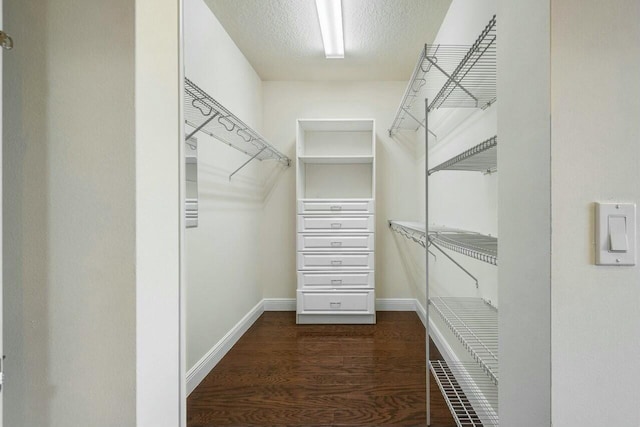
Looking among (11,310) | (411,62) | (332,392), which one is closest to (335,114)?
(411,62)

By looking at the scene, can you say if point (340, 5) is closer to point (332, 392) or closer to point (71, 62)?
point (71, 62)

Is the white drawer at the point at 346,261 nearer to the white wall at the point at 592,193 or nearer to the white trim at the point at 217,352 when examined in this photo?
the white trim at the point at 217,352

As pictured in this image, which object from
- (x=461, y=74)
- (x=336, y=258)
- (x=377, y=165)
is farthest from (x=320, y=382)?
(x=377, y=165)

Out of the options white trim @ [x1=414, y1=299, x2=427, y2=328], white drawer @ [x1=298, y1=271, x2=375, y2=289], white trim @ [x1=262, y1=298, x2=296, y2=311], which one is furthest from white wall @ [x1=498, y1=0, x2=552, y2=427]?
white trim @ [x1=262, y1=298, x2=296, y2=311]

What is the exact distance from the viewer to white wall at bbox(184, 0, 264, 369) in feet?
6.44

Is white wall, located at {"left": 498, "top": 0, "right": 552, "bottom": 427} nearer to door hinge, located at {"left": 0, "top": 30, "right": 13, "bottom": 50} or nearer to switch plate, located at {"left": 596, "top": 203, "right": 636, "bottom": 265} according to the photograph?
switch plate, located at {"left": 596, "top": 203, "right": 636, "bottom": 265}

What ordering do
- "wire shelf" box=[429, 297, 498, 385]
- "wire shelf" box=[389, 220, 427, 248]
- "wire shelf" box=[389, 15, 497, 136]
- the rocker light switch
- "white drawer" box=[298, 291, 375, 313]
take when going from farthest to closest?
1. "white drawer" box=[298, 291, 375, 313]
2. "wire shelf" box=[389, 220, 427, 248]
3. "wire shelf" box=[389, 15, 497, 136]
4. "wire shelf" box=[429, 297, 498, 385]
5. the rocker light switch

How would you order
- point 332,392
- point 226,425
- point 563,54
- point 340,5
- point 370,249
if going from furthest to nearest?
point 370,249 < point 340,5 < point 332,392 < point 226,425 < point 563,54

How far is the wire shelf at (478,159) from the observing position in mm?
1010

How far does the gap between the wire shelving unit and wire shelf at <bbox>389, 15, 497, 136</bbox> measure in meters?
1.07

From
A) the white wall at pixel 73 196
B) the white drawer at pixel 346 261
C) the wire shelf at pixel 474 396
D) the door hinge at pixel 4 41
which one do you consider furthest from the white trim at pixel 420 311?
the door hinge at pixel 4 41

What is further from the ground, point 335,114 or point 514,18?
point 335,114

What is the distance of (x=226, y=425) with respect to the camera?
5.33ft

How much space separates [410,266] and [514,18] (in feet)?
9.25
